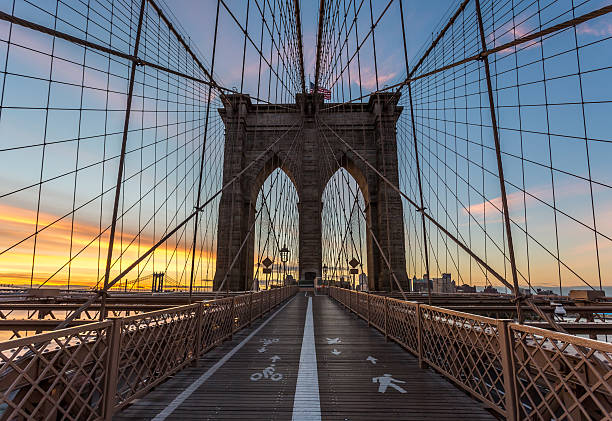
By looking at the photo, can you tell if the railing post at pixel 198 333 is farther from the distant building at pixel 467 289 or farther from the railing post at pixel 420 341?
the distant building at pixel 467 289

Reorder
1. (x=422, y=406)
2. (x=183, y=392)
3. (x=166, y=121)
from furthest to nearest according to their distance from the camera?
(x=166, y=121) < (x=183, y=392) < (x=422, y=406)

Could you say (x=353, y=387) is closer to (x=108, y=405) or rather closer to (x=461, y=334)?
(x=461, y=334)

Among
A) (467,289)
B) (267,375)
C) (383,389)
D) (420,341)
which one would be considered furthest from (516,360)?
(467,289)

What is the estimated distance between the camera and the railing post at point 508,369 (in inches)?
110

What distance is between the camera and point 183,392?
3840 millimetres

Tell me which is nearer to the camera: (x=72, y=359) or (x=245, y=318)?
(x=72, y=359)

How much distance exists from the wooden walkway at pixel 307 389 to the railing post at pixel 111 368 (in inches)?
10.5

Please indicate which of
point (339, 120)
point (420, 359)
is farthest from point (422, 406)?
point (339, 120)

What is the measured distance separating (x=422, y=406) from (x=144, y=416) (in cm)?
291

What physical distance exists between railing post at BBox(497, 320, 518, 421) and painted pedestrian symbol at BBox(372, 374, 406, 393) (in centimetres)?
134

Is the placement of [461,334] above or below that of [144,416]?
above

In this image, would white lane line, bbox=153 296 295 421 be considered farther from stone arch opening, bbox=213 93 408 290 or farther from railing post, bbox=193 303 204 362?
stone arch opening, bbox=213 93 408 290

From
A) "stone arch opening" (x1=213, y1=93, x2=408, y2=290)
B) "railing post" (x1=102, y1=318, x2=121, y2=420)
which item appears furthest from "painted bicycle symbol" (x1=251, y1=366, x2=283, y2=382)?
"stone arch opening" (x1=213, y1=93, x2=408, y2=290)

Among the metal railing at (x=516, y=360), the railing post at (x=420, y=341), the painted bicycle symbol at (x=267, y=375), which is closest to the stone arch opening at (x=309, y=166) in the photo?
the metal railing at (x=516, y=360)
